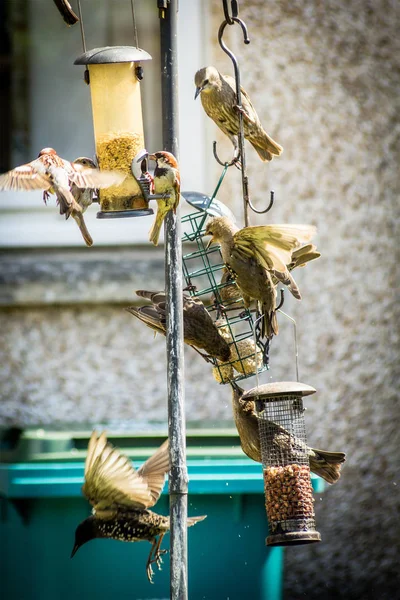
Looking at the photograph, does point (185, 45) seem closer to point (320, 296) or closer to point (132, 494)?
point (320, 296)

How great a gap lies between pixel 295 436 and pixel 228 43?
2775 mm

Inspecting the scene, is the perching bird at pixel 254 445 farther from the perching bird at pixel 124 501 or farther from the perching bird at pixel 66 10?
the perching bird at pixel 66 10

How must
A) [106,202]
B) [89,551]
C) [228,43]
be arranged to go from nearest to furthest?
[106,202] → [89,551] → [228,43]

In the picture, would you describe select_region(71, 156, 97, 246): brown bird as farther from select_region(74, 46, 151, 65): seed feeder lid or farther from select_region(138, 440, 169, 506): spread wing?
select_region(138, 440, 169, 506): spread wing

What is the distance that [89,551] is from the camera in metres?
4.23

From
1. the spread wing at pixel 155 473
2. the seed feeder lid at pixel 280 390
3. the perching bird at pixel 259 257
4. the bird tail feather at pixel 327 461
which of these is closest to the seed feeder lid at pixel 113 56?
the perching bird at pixel 259 257

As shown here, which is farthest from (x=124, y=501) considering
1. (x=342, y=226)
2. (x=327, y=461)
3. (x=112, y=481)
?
(x=342, y=226)

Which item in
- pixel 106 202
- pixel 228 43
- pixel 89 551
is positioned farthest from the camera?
pixel 228 43

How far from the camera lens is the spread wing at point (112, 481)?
11.5 feet

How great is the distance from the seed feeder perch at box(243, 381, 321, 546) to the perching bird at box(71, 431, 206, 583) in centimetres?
44

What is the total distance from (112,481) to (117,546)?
28.0 inches

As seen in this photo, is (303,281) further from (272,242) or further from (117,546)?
(272,242)

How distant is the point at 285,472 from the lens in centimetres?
354

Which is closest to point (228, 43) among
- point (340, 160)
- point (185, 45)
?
point (185, 45)
